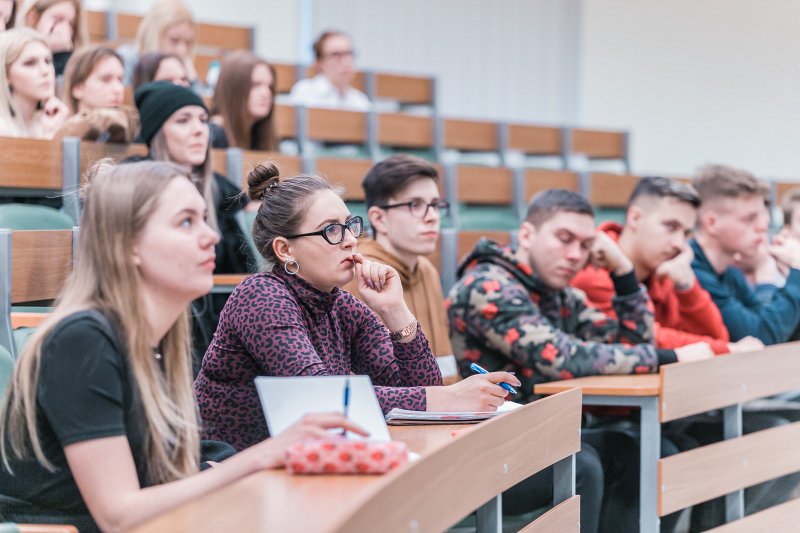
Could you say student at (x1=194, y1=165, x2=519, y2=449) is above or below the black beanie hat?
below

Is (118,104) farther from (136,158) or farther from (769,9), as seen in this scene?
(769,9)

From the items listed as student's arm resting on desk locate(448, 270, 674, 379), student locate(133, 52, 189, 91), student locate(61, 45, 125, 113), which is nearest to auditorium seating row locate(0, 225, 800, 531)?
student's arm resting on desk locate(448, 270, 674, 379)

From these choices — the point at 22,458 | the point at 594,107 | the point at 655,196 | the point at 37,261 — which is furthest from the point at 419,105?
the point at 22,458

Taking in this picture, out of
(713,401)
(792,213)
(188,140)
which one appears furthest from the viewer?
(792,213)

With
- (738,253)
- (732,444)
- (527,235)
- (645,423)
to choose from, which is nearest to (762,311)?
(738,253)

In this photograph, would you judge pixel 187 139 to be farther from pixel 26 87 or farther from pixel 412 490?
pixel 412 490

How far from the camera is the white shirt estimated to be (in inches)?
211

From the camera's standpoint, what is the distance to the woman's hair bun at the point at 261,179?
80.1 inches

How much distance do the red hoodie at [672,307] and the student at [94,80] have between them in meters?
1.68

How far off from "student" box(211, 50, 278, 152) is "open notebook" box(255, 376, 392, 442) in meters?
2.67

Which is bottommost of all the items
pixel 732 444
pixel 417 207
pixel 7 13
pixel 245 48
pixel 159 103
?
pixel 732 444

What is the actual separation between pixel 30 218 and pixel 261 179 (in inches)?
32.5

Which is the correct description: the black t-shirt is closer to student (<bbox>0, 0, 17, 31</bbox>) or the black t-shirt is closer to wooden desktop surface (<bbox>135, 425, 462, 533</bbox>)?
wooden desktop surface (<bbox>135, 425, 462, 533</bbox>)

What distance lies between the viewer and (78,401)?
1.33 meters
